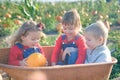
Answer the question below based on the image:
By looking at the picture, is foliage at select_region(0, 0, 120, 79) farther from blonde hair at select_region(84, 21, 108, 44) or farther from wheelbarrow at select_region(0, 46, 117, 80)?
wheelbarrow at select_region(0, 46, 117, 80)

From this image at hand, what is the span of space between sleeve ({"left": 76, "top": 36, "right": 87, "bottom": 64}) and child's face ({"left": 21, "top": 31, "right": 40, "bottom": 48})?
40cm

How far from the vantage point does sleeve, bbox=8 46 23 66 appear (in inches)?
139

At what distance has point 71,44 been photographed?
12.5 ft

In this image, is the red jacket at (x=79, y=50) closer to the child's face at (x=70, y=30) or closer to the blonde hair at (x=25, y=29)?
the child's face at (x=70, y=30)

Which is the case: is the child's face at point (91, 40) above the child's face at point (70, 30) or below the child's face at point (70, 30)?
A: below

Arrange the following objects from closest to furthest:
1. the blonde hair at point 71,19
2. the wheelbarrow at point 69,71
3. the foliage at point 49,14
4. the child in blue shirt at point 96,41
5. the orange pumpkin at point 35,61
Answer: the wheelbarrow at point 69,71 < the orange pumpkin at point 35,61 < the child in blue shirt at point 96,41 < the blonde hair at point 71,19 < the foliage at point 49,14

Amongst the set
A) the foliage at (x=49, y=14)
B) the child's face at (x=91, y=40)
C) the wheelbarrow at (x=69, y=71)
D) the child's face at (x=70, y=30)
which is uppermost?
the child's face at (x=70, y=30)

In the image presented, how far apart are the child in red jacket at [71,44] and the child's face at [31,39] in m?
0.24

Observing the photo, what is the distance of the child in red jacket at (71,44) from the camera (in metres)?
3.64

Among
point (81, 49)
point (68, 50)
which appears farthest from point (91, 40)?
point (68, 50)

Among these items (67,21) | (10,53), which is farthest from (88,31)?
(10,53)

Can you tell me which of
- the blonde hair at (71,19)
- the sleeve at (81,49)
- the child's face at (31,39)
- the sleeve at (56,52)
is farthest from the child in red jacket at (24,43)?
the sleeve at (81,49)

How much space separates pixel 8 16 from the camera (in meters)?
8.04

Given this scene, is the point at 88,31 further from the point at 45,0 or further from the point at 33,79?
the point at 45,0
